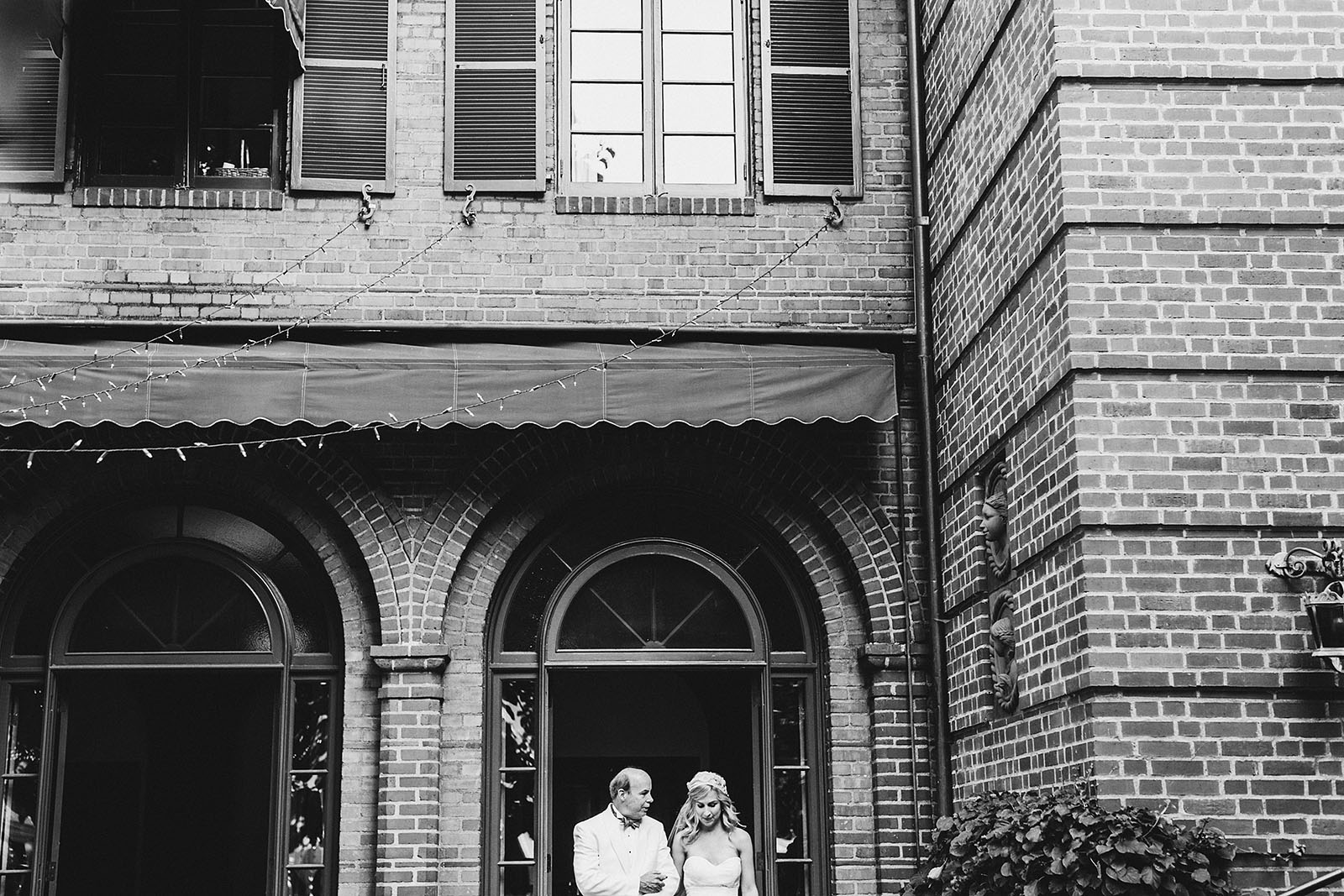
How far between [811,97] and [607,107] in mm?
1236

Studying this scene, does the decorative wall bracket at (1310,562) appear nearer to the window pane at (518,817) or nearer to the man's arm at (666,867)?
the man's arm at (666,867)

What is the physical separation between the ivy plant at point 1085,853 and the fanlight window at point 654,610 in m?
2.65

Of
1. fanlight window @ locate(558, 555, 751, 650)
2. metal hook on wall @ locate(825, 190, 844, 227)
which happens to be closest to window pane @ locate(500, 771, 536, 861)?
fanlight window @ locate(558, 555, 751, 650)

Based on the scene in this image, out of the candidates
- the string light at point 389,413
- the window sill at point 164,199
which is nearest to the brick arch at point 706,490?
the string light at point 389,413

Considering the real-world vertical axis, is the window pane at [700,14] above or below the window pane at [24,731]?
above

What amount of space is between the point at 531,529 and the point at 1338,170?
458 centimetres

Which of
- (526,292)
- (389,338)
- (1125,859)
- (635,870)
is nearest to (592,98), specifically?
(526,292)

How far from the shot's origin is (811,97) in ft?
30.5

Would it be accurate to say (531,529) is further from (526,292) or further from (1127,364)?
(1127,364)

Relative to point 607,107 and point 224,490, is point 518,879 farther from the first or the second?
point 607,107

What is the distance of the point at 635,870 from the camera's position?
7723mm

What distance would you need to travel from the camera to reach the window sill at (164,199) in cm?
885

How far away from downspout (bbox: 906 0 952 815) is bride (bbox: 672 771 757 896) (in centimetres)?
116

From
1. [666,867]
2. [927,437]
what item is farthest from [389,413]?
[927,437]
